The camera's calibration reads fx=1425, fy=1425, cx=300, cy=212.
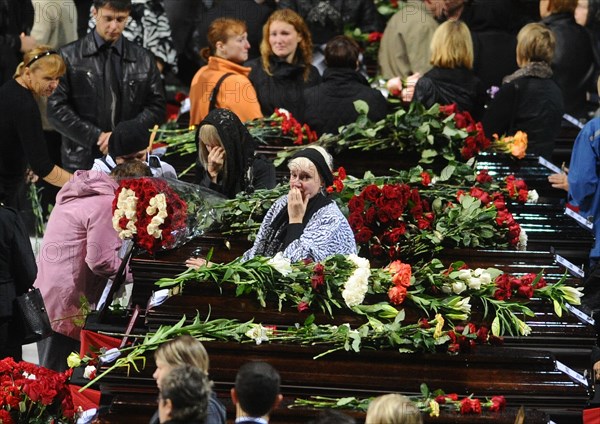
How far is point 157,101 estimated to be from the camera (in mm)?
9500

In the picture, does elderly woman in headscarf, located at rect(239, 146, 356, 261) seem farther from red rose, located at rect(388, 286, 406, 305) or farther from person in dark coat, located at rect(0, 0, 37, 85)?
person in dark coat, located at rect(0, 0, 37, 85)

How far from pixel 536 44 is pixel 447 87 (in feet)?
2.16

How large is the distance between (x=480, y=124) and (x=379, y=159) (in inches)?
27.7

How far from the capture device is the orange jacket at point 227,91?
923 centimetres

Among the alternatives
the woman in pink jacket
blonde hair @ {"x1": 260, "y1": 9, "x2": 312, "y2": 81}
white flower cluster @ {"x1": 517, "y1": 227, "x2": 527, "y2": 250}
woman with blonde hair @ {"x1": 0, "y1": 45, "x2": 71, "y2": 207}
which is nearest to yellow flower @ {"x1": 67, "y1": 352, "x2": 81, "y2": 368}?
the woman in pink jacket

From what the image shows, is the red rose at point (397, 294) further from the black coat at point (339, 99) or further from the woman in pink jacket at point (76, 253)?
the black coat at point (339, 99)

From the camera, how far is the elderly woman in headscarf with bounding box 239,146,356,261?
6948 mm

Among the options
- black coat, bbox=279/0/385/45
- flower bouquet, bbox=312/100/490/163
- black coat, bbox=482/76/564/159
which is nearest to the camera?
flower bouquet, bbox=312/100/490/163

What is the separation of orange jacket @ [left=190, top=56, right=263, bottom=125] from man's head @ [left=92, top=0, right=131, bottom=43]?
62cm

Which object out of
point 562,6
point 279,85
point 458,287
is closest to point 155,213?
point 458,287

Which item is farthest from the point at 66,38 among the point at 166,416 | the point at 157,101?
the point at 166,416

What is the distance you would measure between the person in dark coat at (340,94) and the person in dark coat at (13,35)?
2549mm

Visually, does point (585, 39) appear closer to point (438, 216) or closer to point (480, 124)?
point (480, 124)

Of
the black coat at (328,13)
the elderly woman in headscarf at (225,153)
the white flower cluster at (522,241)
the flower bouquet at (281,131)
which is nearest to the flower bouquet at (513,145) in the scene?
the flower bouquet at (281,131)
